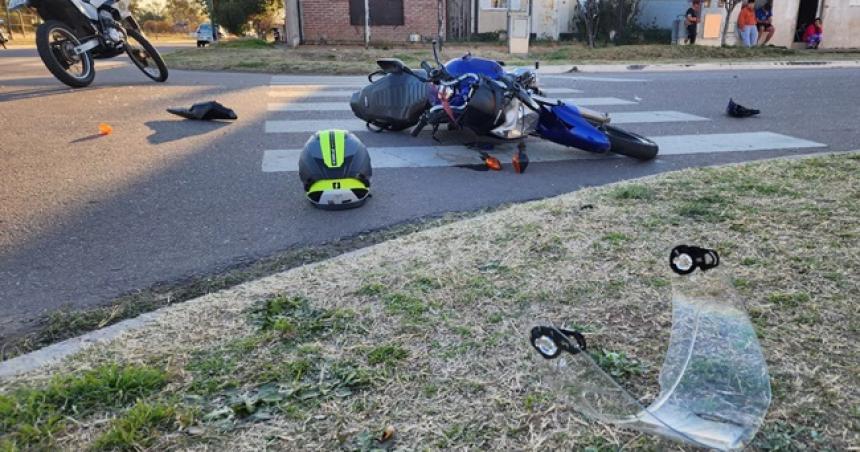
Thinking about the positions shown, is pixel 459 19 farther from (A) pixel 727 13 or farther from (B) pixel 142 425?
(B) pixel 142 425

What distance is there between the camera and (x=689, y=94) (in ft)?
32.3

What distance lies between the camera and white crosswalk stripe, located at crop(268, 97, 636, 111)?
815cm

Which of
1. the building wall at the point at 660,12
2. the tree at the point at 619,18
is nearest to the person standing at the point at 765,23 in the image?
the building wall at the point at 660,12

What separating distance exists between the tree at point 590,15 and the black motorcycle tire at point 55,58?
618 inches

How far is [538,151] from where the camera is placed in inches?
238

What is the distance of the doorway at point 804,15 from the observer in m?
23.3

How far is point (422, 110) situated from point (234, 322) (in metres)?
4.22

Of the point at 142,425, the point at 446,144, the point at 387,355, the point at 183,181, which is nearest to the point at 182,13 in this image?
the point at 446,144

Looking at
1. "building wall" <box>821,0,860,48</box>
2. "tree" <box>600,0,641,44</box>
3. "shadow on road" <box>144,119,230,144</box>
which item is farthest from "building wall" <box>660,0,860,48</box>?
"shadow on road" <box>144,119,230,144</box>

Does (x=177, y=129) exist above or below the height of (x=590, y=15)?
below

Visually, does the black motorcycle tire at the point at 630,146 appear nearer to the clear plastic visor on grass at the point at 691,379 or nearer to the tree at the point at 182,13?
the clear plastic visor on grass at the point at 691,379

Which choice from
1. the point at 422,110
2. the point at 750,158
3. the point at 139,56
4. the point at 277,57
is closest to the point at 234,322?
the point at 422,110

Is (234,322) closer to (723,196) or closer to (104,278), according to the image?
(104,278)

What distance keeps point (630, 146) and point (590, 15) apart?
17.3 metres
